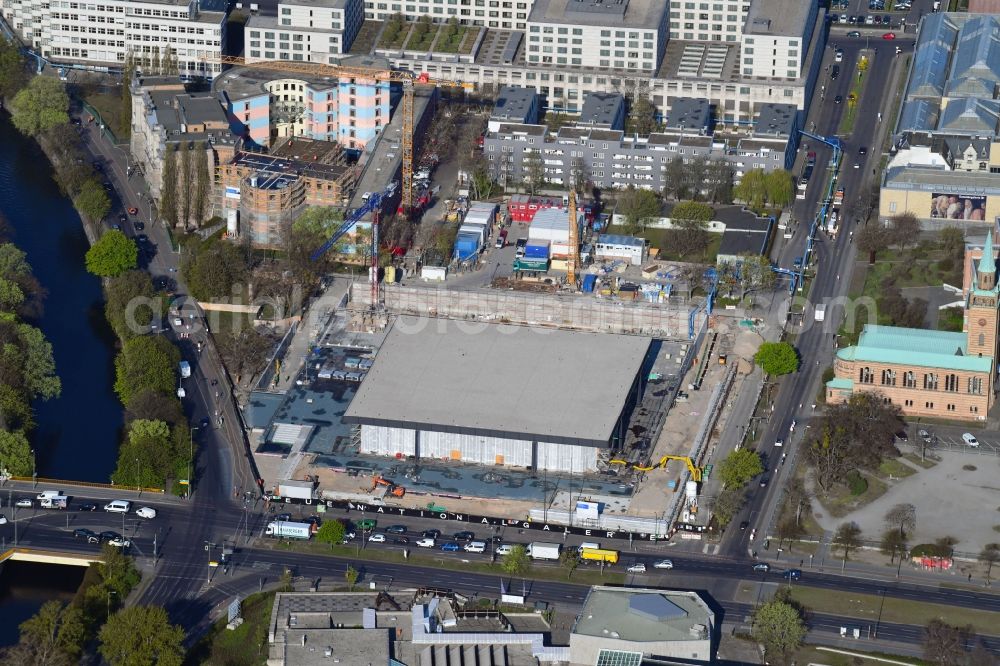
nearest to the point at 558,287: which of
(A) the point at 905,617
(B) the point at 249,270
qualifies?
(B) the point at 249,270

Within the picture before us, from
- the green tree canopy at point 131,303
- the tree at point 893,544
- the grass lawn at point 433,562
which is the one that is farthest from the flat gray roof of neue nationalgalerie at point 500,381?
the tree at point 893,544

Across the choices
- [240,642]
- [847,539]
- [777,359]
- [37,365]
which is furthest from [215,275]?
[847,539]

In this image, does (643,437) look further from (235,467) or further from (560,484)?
(235,467)

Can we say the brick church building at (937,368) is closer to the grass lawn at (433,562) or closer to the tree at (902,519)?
the tree at (902,519)

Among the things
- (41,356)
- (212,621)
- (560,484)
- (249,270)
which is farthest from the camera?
(249,270)

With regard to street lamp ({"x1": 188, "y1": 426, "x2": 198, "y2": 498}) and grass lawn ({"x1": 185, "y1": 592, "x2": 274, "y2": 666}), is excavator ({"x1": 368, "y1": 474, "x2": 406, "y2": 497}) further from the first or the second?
grass lawn ({"x1": 185, "y1": 592, "x2": 274, "y2": 666})

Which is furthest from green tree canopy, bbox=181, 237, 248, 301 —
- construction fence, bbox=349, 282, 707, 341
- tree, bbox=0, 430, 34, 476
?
tree, bbox=0, 430, 34, 476

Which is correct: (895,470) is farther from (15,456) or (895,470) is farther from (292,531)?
(15,456)
